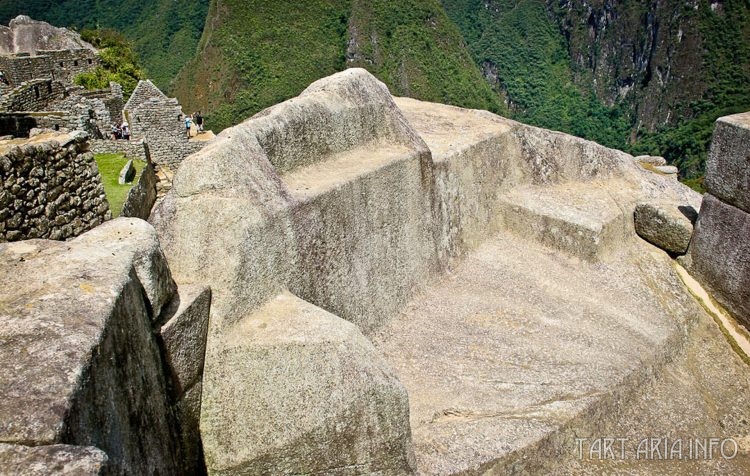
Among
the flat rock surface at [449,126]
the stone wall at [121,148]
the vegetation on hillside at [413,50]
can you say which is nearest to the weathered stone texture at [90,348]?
the flat rock surface at [449,126]

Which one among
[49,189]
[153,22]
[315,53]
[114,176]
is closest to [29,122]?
[114,176]

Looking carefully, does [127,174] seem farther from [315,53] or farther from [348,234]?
[315,53]

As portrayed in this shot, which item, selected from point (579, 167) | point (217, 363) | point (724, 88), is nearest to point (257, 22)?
point (724, 88)

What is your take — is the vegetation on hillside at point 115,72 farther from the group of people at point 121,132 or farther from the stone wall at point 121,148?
the stone wall at point 121,148

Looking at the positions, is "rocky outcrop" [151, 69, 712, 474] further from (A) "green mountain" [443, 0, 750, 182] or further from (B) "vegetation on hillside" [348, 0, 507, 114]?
(B) "vegetation on hillside" [348, 0, 507, 114]

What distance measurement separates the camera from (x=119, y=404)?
11.3 ft

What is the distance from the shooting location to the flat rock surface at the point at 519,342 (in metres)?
5.95

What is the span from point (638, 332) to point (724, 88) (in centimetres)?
10092

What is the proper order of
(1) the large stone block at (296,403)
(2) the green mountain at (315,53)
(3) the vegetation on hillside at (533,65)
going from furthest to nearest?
(3) the vegetation on hillside at (533,65) < (2) the green mountain at (315,53) < (1) the large stone block at (296,403)

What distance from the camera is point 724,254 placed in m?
8.60

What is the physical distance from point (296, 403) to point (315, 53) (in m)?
84.4

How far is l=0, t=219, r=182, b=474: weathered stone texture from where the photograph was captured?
2791 mm

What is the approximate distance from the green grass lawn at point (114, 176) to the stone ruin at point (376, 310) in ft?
15.4

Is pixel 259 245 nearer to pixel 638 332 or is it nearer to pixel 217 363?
pixel 217 363
